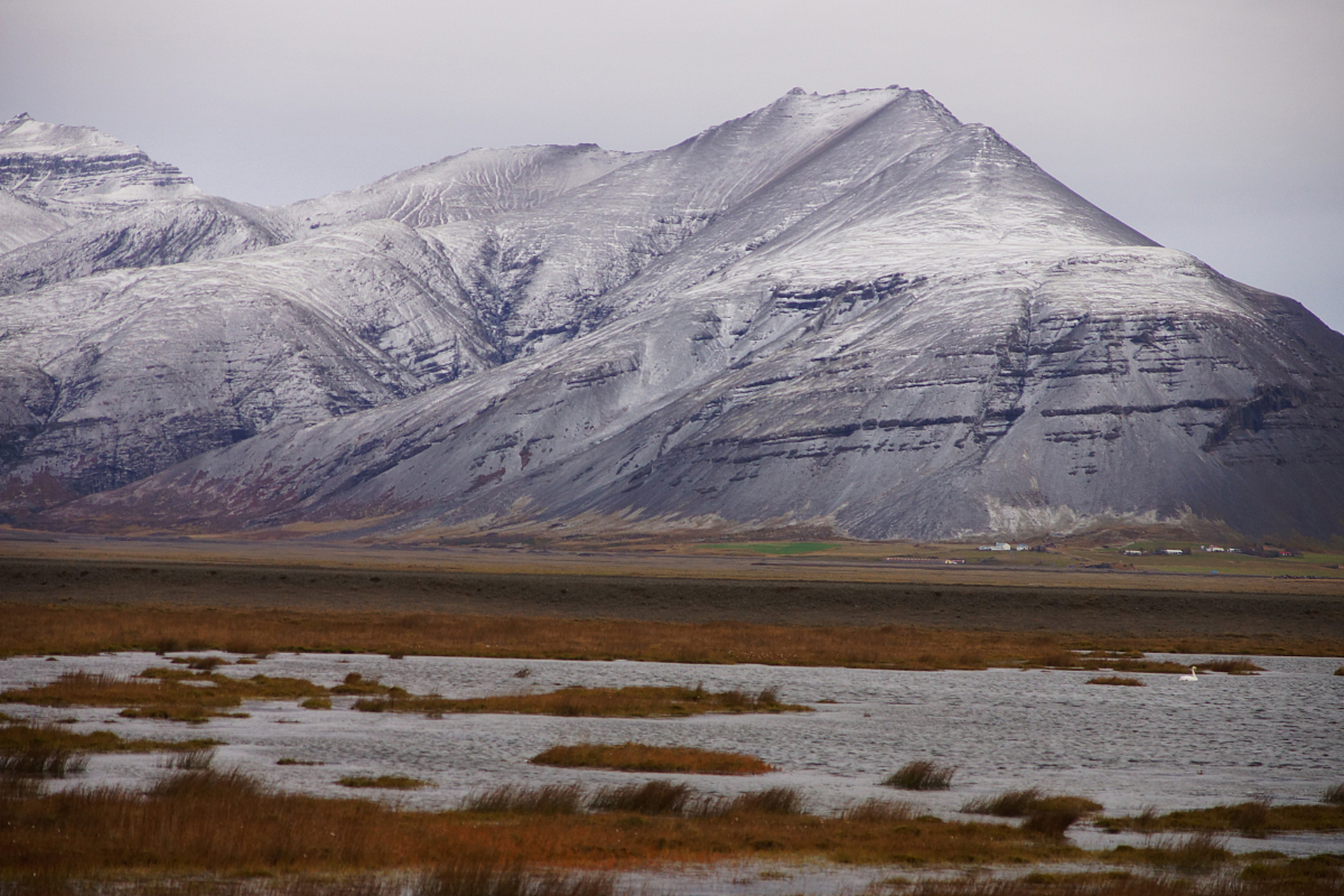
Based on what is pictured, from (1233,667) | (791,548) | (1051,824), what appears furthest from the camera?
(791,548)

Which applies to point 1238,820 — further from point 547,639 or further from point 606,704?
point 547,639

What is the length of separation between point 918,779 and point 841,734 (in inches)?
305

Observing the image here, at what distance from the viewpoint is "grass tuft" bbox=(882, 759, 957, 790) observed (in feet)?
93.4

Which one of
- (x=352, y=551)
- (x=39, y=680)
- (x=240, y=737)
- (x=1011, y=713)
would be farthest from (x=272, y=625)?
(x=352, y=551)

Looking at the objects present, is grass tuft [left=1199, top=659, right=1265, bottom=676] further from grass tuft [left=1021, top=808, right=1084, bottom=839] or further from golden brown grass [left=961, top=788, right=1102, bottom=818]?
grass tuft [left=1021, top=808, right=1084, bottom=839]

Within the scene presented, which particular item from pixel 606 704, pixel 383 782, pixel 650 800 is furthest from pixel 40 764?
pixel 606 704

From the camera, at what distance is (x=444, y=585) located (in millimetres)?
96500

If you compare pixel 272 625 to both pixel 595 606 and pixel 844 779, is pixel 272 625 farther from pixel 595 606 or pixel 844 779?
pixel 844 779

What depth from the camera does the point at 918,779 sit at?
28.5 m

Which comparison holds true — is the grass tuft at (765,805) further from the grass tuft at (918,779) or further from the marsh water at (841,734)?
the grass tuft at (918,779)

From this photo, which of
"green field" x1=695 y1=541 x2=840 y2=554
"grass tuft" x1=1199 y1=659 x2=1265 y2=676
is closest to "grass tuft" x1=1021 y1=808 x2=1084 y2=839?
"grass tuft" x1=1199 y1=659 x2=1265 y2=676

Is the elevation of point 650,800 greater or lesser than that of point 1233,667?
greater

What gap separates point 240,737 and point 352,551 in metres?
172

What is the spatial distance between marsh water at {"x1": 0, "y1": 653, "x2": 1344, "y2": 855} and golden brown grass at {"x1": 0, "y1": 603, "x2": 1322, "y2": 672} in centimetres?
321
